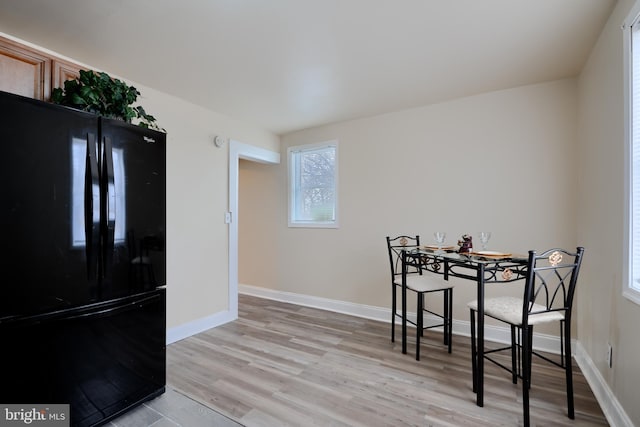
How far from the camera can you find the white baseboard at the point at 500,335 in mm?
1723

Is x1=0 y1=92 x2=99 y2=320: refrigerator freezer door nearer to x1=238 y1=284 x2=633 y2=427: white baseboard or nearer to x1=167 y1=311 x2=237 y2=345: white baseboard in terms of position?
x1=167 y1=311 x2=237 y2=345: white baseboard

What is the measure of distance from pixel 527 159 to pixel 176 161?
3502mm

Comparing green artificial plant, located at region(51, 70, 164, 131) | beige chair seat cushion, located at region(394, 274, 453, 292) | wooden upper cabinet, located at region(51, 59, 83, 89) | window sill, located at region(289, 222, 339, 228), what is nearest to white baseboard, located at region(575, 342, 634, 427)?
beige chair seat cushion, located at region(394, 274, 453, 292)

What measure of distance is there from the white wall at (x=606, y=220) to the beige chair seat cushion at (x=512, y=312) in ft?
1.01

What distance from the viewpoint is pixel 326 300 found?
3.94 m

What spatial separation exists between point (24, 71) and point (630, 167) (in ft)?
12.5

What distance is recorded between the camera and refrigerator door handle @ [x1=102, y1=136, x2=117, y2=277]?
175 centimetres

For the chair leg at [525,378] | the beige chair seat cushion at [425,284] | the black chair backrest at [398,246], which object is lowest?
the chair leg at [525,378]

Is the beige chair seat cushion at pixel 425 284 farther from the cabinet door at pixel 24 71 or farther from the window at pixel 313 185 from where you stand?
the cabinet door at pixel 24 71

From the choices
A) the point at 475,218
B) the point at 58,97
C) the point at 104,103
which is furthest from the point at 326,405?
the point at 58,97

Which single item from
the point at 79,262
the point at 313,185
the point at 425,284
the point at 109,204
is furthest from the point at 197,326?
the point at 425,284

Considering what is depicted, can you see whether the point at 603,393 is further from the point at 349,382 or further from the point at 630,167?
the point at 349,382

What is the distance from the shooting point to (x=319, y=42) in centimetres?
205

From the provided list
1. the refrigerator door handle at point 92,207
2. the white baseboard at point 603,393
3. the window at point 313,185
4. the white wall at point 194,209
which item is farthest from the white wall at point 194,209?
the white baseboard at point 603,393
